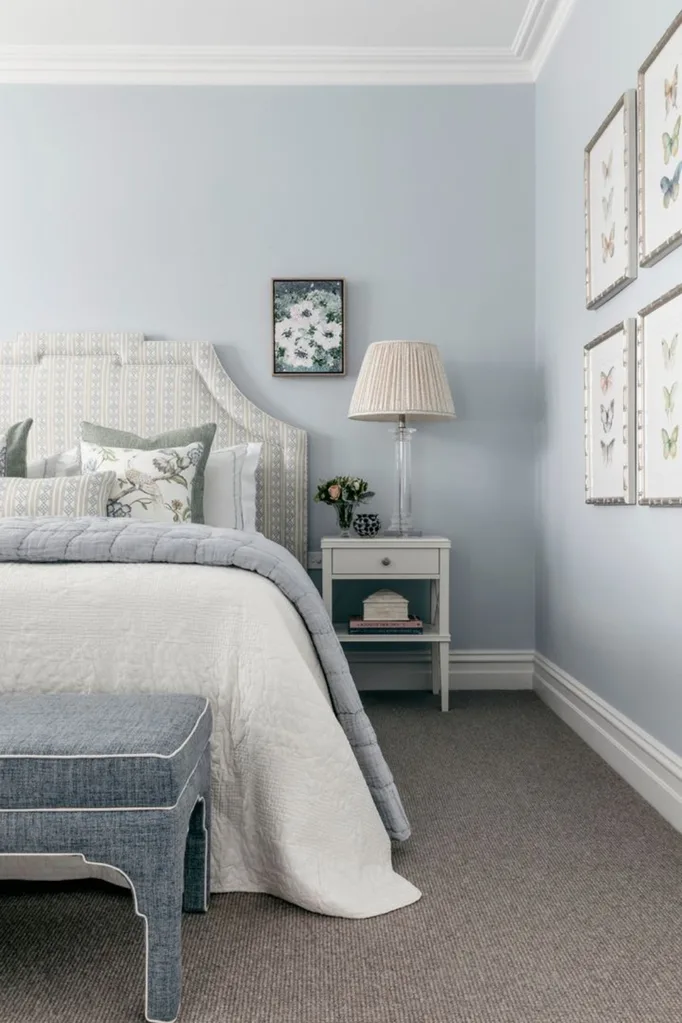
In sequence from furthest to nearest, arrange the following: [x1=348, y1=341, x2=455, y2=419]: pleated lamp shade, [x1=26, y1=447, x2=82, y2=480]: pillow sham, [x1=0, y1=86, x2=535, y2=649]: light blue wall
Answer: [x1=0, y1=86, x2=535, y2=649]: light blue wall < [x1=348, y1=341, x2=455, y2=419]: pleated lamp shade < [x1=26, y1=447, x2=82, y2=480]: pillow sham

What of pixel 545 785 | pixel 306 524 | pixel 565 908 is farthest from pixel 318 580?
pixel 565 908

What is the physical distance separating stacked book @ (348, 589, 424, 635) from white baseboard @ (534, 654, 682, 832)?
0.57 m

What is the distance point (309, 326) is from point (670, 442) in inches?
74.6

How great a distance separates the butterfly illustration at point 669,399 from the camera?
2.28m

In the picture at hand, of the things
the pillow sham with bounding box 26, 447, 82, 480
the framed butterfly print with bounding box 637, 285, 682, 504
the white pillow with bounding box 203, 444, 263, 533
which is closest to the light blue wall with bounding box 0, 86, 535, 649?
the white pillow with bounding box 203, 444, 263, 533

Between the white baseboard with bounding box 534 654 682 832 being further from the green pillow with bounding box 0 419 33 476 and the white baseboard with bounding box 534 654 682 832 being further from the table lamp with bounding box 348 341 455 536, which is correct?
the green pillow with bounding box 0 419 33 476

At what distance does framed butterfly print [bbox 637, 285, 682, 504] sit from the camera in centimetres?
225

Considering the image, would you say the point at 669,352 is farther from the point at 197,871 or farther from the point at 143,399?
the point at 143,399

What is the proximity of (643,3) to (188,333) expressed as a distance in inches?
81.8

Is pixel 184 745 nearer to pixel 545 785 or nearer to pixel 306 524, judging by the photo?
pixel 545 785

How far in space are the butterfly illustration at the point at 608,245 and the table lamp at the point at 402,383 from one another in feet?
2.75

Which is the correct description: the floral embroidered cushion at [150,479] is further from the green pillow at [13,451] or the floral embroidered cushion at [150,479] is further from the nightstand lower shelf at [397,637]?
the nightstand lower shelf at [397,637]

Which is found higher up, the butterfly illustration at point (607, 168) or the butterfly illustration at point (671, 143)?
the butterfly illustration at point (607, 168)

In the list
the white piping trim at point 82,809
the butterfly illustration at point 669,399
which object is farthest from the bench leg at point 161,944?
the butterfly illustration at point 669,399
